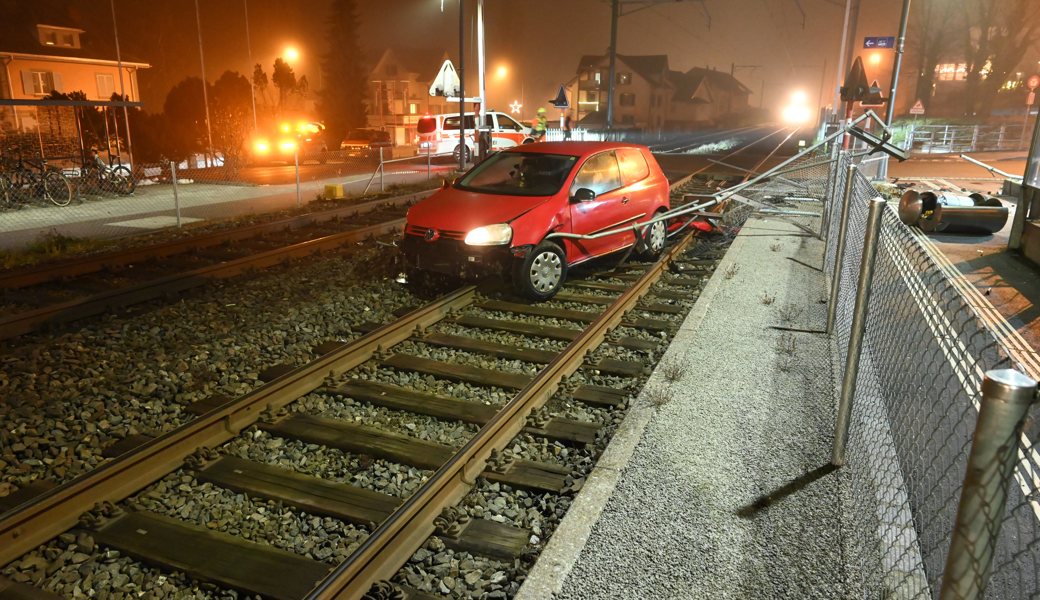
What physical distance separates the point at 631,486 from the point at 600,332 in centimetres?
311

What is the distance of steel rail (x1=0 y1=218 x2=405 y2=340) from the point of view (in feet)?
23.7

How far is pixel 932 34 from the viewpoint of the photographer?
194 ft

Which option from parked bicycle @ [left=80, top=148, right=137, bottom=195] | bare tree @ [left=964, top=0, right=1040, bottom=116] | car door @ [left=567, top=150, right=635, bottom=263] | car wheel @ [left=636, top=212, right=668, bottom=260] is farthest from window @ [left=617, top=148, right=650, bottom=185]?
bare tree @ [left=964, top=0, right=1040, bottom=116]

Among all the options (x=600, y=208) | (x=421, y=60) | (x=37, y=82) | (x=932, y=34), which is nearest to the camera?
(x=600, y=208)

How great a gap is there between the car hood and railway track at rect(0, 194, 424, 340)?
2901 mm

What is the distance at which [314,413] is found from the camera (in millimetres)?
5363

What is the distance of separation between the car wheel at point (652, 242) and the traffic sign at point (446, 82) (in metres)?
10.5

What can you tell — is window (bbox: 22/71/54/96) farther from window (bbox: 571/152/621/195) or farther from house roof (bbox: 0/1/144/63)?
window (bbox: 571/152/621/195)

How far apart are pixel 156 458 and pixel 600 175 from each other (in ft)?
21.5

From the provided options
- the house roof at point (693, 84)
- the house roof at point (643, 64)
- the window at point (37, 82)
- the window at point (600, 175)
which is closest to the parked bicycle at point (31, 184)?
the window at point (600, 175)

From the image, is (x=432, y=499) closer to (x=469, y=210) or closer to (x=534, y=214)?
(x=534, y=214)

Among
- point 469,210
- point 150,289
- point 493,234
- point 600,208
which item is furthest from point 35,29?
point 493,234

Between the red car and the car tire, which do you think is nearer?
the red car

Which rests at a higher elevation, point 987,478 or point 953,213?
point 987,478
